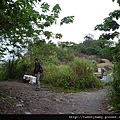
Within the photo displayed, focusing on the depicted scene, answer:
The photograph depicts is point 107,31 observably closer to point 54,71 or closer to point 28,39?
point 28,39

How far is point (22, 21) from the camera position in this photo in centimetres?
438

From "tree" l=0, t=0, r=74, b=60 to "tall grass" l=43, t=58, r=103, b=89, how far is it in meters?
4.57

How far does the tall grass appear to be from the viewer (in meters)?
10.0

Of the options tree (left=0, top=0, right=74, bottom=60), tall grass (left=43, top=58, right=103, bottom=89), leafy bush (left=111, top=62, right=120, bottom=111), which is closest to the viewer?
tree (left=0, top=0, right=74, bottom=60)

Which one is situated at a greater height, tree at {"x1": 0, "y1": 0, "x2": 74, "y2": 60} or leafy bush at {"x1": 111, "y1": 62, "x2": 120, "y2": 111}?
tree at {"x1": 0, "y1": 0, "x2": 74, "y2": 60}

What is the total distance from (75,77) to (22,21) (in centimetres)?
645

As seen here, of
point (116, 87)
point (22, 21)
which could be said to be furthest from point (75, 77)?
point (22, 21)

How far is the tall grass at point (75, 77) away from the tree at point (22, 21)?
180 inches

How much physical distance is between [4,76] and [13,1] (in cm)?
981

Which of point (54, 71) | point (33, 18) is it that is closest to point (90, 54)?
point (54, 71)

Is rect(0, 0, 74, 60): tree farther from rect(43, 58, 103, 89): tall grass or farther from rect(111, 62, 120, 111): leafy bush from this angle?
rect(43, 58, 103, 89): tall grass

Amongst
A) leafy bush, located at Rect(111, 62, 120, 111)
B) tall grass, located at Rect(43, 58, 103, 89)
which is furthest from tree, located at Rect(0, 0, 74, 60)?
tall grass, located at Rect(43, 58, 103, 89)

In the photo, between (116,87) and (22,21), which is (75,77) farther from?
(22,21)

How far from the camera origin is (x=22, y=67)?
1252 cm
